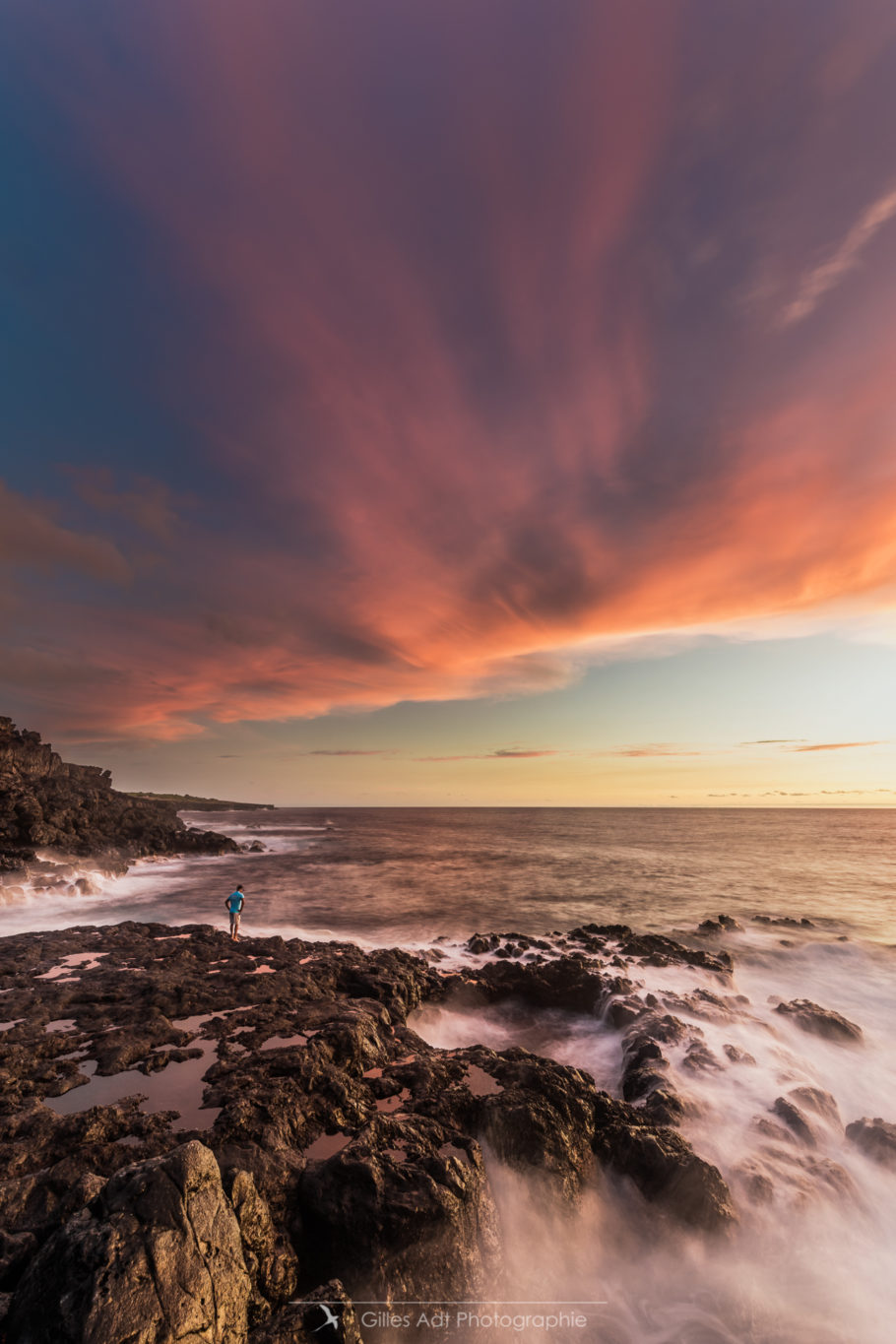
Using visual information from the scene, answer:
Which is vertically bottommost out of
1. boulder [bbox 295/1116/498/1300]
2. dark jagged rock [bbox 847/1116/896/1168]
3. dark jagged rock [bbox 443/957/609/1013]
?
dark jagged rock [bbox 847/1116/896/1168]

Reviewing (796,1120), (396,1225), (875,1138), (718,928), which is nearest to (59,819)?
(396,1225)

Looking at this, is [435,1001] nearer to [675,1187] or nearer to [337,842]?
[675,1187]

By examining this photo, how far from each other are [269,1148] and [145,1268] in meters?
3.22

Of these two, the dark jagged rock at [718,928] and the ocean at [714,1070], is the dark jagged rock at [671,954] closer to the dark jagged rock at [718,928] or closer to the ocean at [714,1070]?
the ocean at [714,1070]

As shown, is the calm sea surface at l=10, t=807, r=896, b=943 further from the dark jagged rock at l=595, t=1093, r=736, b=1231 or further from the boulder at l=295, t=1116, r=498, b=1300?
the boulder at l=295, t=1116, r=498, b=1300

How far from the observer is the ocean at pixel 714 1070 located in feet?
21.7

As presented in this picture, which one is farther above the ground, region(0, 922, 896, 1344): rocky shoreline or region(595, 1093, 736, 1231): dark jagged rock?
region(0, 922, 896, 1344): rocky shoreline

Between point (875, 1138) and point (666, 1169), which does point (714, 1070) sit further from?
point (666, 1169)

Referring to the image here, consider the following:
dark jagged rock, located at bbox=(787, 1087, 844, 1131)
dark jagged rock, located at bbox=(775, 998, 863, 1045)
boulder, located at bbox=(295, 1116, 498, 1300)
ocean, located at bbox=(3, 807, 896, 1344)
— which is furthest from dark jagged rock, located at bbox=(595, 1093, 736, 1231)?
dark jagged rock, located at bbox=(775, 998, 863, 1045)

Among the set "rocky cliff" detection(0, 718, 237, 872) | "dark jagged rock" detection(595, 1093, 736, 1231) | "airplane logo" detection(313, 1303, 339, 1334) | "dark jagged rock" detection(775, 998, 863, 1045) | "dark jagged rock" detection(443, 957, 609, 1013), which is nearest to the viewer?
"airplane logo" detection(313, 1303, 339, 1334)

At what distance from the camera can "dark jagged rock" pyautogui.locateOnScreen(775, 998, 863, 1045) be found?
13555 millimetres

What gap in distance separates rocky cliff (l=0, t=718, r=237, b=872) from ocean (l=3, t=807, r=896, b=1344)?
16.1ft

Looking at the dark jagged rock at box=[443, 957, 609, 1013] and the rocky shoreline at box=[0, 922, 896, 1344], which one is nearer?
the rocky shoreline at box=[0, 922, 896, 1344]

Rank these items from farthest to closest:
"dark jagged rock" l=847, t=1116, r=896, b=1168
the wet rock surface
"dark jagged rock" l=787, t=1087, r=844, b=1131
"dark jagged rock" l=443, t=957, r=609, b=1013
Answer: "dark jagged rock" l=443, t=957, r=609, b=1013, "dark jagged rock" l=787, t=1087, r=844, b=1131, "dark jagged rock" l=847, t=1116, r=896, b=1168, the wet rock surface
